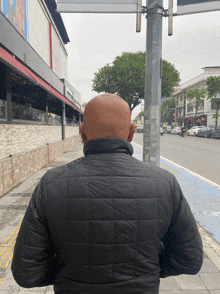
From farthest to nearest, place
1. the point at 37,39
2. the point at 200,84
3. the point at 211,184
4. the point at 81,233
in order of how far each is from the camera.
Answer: the point at 200,84, the point at 37,39, the point at 211,184, the point at 81,233

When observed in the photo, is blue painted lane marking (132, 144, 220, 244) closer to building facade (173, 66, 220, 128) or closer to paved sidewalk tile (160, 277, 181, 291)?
paved sidewalk tile (160, 277, 181, 291)

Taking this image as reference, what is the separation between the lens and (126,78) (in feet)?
125

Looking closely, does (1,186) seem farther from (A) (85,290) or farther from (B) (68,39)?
(B) (68,39)

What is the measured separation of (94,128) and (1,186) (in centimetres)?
528

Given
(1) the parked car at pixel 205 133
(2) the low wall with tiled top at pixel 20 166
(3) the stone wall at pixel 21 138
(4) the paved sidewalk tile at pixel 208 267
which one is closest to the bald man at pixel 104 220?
(4) the paved sidewalk tile at pixel 208 267

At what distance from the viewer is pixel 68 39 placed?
1064 inches

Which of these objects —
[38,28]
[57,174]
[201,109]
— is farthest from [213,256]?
[201,109]

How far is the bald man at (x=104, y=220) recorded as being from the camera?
116 cm

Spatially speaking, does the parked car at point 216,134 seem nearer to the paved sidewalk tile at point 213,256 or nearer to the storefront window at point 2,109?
the storefront window at point 2,109

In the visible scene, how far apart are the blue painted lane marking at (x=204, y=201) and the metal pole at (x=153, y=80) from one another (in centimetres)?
154

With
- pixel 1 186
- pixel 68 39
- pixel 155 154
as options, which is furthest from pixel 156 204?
pixel 68 39

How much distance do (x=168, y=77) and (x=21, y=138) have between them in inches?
1421

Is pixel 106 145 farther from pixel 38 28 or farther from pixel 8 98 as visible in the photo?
pixel 38 28

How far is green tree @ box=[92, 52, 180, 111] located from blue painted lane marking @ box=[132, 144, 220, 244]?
103 feet
